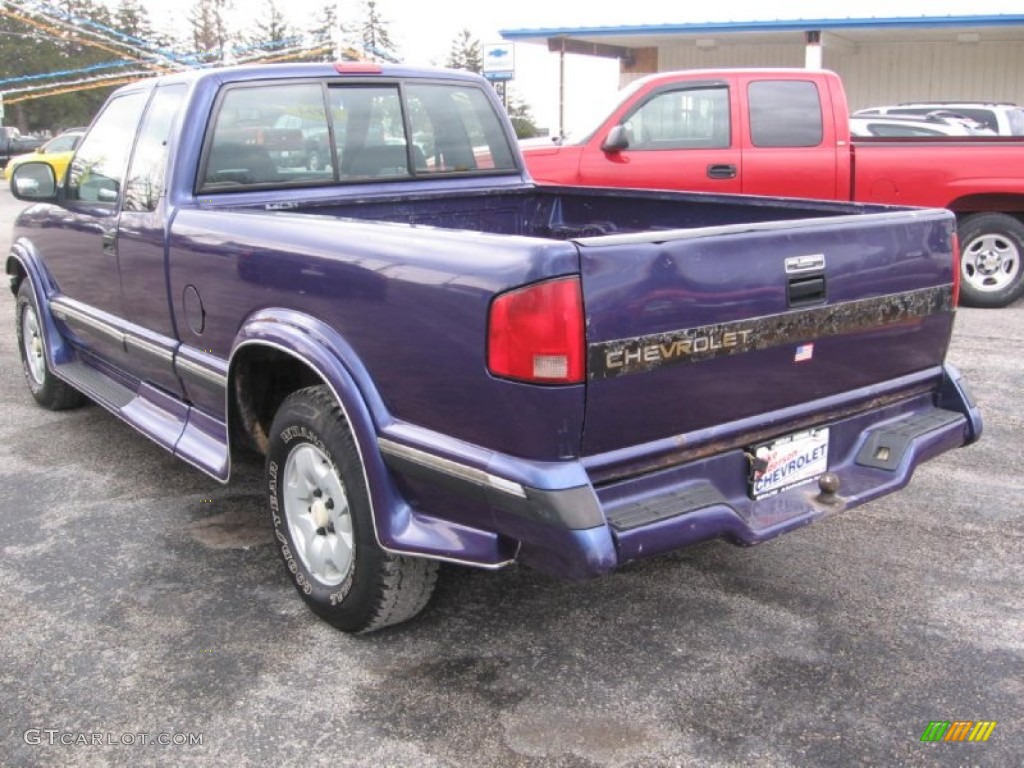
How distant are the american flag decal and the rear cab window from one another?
2.20 metres

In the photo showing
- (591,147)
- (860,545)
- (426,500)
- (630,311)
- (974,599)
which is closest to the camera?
(630,311)

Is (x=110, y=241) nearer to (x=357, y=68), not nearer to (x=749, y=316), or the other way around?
(x=357, y=68)

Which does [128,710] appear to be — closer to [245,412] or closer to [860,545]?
[245,412]

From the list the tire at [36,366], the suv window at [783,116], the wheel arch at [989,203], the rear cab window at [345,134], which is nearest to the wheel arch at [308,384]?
the rear cab window at [345,134]

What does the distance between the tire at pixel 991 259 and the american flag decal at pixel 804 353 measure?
6.46 m

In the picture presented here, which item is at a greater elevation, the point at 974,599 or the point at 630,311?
the point at 630,311

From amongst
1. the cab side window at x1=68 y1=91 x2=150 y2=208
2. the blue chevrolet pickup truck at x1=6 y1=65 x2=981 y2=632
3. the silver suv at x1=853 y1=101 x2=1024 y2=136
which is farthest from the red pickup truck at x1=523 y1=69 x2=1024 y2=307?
the cab side window at x1=68 y1=91 x2=150 y2=208

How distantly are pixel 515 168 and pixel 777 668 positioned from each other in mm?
2848

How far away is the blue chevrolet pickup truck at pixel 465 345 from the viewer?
8.13 feet

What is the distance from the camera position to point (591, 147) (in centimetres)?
856

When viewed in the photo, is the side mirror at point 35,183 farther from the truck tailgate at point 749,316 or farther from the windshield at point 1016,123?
the windshield at point 1016,123

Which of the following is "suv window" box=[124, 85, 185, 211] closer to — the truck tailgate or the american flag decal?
the truck tailgate

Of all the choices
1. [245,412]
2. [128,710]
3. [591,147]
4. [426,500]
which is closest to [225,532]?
[245,412]

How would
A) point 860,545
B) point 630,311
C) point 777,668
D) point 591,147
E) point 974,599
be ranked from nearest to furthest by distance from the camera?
1. point 630,311
2. point 777,668
3. point 974,599
4. point 860,545
5. point 591,147
